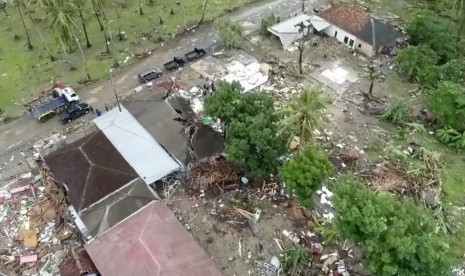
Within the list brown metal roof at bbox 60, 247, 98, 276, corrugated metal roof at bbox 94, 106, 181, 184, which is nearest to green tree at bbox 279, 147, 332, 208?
corrugated metal roof at bbox 94, 106, 181, 184

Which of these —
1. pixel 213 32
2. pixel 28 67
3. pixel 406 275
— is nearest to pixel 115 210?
pixel 406 275

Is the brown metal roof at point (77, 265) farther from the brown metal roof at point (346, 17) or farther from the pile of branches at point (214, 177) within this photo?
the brown metal roof at point (346, 17)

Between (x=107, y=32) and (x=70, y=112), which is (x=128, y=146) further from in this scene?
(x=107, y=32)

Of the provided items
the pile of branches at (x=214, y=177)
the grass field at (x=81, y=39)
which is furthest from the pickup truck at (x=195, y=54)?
the pile of branches at (x=214, y=177)

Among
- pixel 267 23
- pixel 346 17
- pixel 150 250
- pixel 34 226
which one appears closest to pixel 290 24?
pixel 267 23

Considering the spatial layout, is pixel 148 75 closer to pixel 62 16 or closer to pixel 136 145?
pixel 62 16
